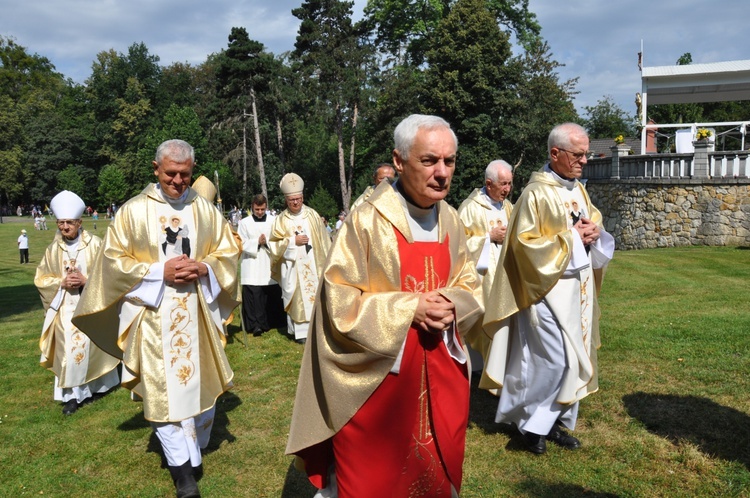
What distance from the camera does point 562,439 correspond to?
524 cm

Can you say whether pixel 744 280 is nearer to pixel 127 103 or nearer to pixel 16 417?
pixel 16 417

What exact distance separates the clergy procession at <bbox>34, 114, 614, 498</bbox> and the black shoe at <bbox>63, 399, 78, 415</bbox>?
0.02 meters

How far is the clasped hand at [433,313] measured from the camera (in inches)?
121

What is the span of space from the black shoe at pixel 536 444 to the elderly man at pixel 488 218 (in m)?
1.76

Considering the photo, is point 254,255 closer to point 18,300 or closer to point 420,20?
point 18,300

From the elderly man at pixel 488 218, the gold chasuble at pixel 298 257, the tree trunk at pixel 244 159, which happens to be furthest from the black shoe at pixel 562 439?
the tree trunk at pixel 244 159

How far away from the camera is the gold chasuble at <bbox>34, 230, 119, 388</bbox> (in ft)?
22.9

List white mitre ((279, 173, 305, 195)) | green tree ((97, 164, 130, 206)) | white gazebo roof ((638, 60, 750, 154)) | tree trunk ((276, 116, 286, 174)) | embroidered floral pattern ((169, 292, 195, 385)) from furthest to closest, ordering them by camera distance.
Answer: green tree ((97, 164, 130, 206)), tree trunk ((276, 116, 286, 174)), white gazebo roof ((638, 60, 750, 154)), white mitre ((279, 173, 305, 195)), embroidered floral pattern ((169, 292, 195, 385))

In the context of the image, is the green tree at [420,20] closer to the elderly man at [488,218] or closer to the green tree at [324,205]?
the green tree at [324,205]

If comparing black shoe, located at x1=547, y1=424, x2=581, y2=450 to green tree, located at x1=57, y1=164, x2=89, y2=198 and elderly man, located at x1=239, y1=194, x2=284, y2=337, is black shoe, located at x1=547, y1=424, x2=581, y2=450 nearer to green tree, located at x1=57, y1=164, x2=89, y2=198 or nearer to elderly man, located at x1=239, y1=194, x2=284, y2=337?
elderly man, located at x1=239, y1=194, x2=284, y2=337

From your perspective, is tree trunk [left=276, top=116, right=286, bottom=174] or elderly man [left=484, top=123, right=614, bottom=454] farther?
tree trunk [left=276, top=116, right=286, bottom=174]

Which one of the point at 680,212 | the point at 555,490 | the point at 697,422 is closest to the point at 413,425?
the point at 555,490

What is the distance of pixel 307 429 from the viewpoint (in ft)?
11.0

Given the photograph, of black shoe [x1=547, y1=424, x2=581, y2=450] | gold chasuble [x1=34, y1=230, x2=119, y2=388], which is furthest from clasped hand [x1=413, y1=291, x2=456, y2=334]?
gold chasuble [x1=34, y1=230, x2=119, y2=388]
